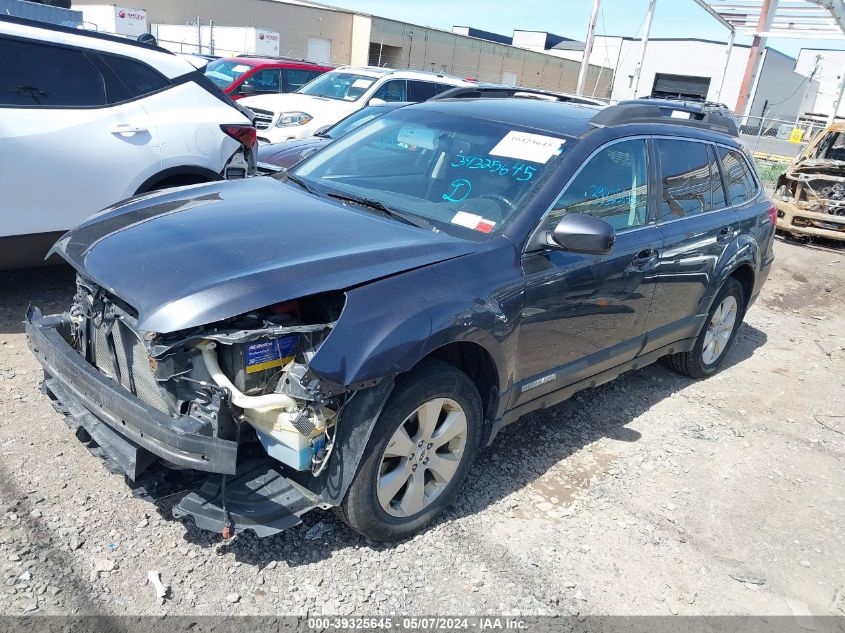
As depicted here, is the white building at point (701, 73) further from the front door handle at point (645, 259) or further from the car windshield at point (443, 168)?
the car windshield at point (443, 168)

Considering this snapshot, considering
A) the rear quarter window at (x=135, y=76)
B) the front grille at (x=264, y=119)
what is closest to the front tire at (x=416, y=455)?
the rear quarter window at (x=135, y=76)

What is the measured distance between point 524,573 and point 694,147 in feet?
9.98

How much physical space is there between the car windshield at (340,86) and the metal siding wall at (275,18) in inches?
1000

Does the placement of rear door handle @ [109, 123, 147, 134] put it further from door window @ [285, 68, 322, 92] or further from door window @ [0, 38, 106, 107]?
door window @ [285, 68, 322, 92]

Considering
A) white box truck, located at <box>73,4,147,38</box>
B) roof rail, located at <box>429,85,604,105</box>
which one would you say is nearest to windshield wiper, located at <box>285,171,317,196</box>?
roof rail, located at <box>429,85,604,105</box>

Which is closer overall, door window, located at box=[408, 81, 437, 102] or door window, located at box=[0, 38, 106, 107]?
door window, located at box=[0, 38, 106, 107]

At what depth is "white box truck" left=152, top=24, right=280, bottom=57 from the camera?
2815 centimetres

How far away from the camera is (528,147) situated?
361 cm

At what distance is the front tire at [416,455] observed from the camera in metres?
2.79

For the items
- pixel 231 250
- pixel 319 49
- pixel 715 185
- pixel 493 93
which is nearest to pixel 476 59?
pixel 319 49

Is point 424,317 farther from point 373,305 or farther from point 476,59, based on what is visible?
point 476,59

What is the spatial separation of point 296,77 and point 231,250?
12.7m

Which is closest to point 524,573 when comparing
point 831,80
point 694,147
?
point 694,147

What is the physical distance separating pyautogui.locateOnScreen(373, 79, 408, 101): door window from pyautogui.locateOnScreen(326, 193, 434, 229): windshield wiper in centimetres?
850
